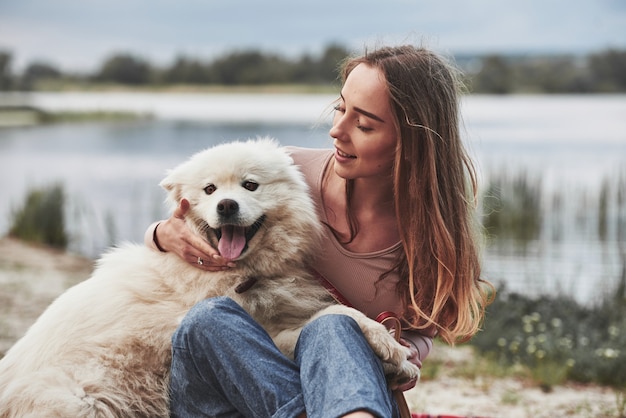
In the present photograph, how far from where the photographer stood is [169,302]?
9.20ft

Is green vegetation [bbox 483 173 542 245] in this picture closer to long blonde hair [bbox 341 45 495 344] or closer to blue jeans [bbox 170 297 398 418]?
Answer: long blonde hair [bbox 341 45 495 344]

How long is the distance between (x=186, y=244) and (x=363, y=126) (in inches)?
29.9

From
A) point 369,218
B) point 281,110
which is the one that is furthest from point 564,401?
point 281,110

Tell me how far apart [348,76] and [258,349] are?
1.08 m

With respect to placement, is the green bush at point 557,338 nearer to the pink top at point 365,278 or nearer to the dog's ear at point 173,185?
the pink top at point 365,278

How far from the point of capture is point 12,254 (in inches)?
320

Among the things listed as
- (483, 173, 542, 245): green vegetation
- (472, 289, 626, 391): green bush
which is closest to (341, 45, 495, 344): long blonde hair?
(472, 289, 626, 391): green bush

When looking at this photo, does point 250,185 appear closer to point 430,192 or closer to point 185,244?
point 185,244

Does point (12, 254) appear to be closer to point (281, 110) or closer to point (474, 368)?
point (474, 368)

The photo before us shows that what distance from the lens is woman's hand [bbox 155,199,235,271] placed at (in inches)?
110

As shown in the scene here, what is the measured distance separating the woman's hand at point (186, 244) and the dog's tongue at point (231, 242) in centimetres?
3

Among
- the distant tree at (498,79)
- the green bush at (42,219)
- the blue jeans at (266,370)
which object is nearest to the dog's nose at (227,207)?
the blue jeans at (266,370)

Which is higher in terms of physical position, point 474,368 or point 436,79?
point 436,79

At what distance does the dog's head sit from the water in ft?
1.09
